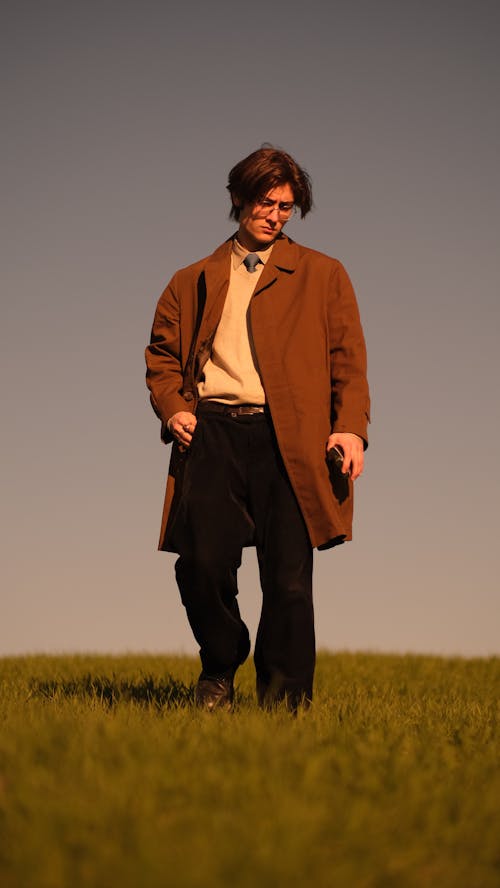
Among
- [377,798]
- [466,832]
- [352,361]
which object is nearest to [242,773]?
[377,798]

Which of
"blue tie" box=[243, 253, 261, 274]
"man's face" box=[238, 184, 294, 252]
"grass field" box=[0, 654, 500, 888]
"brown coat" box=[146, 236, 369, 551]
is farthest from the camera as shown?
"blue tie" box=[243, 253, 261, 274]

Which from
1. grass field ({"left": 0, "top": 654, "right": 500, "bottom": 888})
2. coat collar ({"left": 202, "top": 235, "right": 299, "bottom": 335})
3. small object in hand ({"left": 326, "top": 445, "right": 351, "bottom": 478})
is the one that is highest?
coat collar ({"left": 202, "top": 235, "right": 299, "bottom": 335})

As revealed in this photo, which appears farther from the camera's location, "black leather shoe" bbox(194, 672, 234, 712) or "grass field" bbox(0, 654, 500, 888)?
"black leather shoe" bbox(194, 672, 234, 712)

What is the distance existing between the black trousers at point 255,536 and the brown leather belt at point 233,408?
0.02 metres

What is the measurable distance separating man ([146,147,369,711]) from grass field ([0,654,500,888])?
43 cm

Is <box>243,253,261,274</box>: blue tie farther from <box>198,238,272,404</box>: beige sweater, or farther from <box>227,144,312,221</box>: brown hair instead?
<box>227,144,312,221</box>: brown hair

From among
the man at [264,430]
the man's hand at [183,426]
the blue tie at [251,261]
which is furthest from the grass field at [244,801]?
the blue tie at [251,261]

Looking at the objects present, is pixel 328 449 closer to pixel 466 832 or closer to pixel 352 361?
pixel 352 361

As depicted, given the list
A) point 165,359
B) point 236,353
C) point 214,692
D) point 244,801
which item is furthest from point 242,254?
point 244,801

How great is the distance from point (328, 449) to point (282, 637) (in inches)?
35.1

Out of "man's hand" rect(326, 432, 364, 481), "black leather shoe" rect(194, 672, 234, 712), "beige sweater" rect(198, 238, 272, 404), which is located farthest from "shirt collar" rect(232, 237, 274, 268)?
"black leather shoe" rect(194, 672, 234, 712)

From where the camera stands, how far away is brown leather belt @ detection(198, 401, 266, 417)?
16.2 feet

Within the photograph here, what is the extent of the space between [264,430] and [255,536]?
50 centimetres

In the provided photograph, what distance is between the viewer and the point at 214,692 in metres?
5.20
